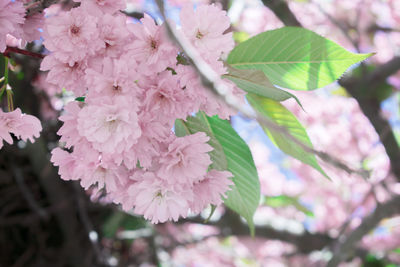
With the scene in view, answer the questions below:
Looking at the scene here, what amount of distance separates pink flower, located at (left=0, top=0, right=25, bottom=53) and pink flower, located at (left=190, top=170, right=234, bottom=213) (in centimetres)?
28

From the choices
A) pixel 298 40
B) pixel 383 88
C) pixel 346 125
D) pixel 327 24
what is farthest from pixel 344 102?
pixel 298 40

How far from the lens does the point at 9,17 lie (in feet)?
1.48

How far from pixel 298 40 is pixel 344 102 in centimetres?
318

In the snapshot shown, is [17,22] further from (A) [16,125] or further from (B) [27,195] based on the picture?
(B) [27,195]

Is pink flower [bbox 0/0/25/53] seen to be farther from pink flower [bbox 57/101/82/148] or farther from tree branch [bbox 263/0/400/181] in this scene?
tree branch [bbox 263/0/400/181]

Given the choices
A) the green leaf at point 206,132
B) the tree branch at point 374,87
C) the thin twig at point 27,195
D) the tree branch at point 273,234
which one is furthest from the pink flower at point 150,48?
the tree branch at point 374,87

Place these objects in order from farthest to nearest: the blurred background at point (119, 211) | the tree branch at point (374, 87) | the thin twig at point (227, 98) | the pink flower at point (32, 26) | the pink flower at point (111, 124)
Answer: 1. the tree branch at point (374, 87)
2. the blurred background at point (119, 211)
3. the pink flower at point (32, 26)
4. the pink flower at point (111, 124)
5. the thin twig at point (227, 98)

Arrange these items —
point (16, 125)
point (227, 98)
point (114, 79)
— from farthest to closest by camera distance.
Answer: point (16, 125)
point (114, 79)
point (227, 98)

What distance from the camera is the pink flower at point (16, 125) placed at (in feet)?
1.61

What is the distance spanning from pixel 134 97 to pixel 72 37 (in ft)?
0.32

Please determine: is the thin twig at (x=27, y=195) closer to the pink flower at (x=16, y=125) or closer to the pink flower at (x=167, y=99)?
the pink flower at (x=16, y=125)

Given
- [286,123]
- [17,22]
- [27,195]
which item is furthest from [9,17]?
[27,195]

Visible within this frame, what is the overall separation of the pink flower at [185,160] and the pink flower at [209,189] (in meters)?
0.03

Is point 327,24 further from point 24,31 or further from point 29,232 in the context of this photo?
point 24,31
